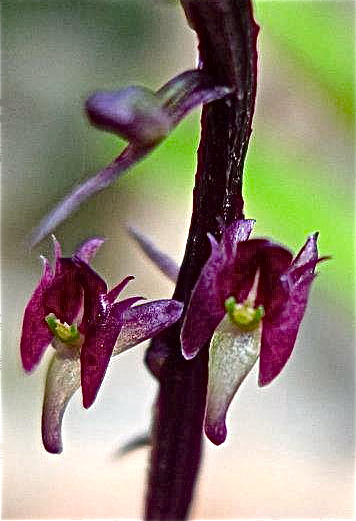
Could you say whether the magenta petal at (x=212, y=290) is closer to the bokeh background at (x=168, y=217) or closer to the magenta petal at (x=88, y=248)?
the magenta petal at (x=88, y=248)

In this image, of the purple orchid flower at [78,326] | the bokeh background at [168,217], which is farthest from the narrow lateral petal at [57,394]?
the bokeh background at [168,217]

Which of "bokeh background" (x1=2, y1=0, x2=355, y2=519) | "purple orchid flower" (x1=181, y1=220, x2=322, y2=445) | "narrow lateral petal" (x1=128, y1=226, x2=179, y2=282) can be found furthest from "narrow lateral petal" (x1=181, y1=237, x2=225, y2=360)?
"bokeh background" (x1=2, y1=0, x2=355, y2=519)

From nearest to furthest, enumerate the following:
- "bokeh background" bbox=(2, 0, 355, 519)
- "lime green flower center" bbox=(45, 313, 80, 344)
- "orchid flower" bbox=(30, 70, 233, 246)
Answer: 1. "orchid flower" bbox=(30, 70, 233, 246)
2. "lime green flower center" bbox=(45, 313, 80, 344)
3. "bokeh background" bbox=(2, 0, 355, 519)

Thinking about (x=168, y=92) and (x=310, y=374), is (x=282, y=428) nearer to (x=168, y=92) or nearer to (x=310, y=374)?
(x=310, y=374)

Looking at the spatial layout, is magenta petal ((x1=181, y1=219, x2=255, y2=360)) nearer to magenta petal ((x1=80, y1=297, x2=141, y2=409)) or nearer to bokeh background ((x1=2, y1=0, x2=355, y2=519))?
magenta petal ((x1=80, y1=297, x2=141, y2=409))

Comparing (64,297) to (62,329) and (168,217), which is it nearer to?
(62,329)

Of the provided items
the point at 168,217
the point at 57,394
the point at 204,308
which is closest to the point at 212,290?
the point at 204,308
